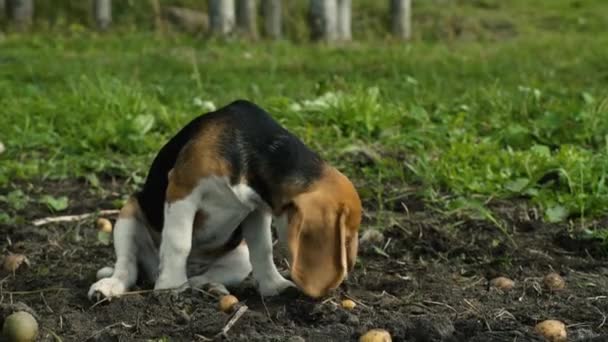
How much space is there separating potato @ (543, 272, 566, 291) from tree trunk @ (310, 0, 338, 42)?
437 inches

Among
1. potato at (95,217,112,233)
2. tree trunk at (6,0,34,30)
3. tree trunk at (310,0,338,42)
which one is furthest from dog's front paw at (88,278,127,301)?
tree trunk at (6,0,34,30)

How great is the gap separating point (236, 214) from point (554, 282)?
1278 millimetres

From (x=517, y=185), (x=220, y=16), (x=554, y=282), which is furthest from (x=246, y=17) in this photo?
(x=554, y=282)

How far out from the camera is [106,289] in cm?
425

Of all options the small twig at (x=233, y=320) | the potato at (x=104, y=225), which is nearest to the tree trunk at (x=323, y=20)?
the potato at (x=104, y=225)

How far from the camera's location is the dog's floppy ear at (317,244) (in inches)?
153

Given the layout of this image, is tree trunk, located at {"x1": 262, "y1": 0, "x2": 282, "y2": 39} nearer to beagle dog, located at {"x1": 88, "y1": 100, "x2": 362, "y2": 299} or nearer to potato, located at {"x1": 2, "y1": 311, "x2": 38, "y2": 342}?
beagle dog, located at {"x1": 88, "y1": 100, "x2": 362, "y2": 299}

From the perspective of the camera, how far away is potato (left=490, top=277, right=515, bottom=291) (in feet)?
15.1

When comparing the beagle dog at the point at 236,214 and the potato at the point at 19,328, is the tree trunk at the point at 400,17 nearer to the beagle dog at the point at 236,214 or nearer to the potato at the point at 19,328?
the beagle dog at the point at 236,214

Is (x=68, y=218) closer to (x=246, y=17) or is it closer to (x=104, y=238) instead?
(x=104, y=238)

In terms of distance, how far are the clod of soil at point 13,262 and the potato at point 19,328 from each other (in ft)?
3.58

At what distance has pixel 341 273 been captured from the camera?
3924 mm

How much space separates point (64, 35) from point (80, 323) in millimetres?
12052

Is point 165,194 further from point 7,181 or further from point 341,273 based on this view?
point 7,181
